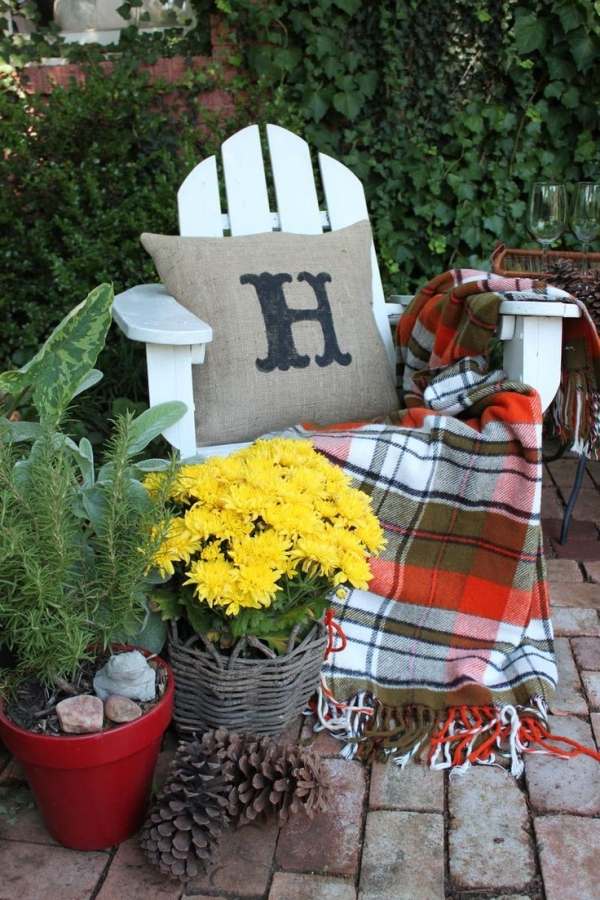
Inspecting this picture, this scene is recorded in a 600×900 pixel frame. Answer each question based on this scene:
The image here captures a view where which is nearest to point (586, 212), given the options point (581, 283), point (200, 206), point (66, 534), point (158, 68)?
point (581, 283)

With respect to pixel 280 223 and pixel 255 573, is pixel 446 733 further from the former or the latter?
pixel 280 223

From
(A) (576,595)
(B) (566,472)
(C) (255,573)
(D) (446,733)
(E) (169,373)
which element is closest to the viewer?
(C) (255,573)

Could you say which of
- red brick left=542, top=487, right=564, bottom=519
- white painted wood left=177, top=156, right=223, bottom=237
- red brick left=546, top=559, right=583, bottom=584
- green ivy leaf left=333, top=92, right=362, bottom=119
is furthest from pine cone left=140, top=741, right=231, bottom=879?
green ivy leaf left=333, top=92, right=362, bottom=119

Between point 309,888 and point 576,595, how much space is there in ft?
3.76

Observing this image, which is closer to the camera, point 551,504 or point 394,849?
point 394,849

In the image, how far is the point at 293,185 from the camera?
255 cm

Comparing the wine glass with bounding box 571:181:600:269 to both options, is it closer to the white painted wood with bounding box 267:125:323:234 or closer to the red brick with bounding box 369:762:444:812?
the white painted wood with bounding box 267:125:323:234

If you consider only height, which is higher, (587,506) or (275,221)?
(275,221)

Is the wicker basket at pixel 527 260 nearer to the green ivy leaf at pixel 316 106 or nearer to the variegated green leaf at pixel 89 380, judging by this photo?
the green ivy leaf at pixel 316 106

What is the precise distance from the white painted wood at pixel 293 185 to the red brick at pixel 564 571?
1.10 meters

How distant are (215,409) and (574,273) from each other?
97cm

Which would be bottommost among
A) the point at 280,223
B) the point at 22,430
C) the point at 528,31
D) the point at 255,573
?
the point at 255,573

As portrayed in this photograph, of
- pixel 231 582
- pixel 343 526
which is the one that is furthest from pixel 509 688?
pixel 231 582

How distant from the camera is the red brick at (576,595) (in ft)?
7.34
